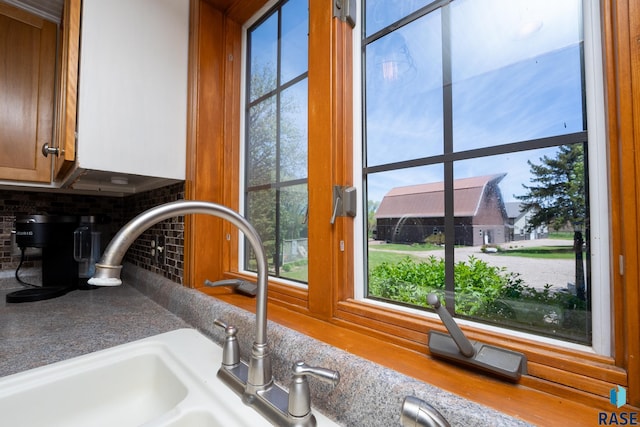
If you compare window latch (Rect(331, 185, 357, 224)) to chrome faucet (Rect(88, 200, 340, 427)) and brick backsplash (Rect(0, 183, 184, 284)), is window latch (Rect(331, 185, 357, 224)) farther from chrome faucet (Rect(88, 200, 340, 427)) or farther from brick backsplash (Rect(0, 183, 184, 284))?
brick backsplash (Rect(0, 183, 184, 284))

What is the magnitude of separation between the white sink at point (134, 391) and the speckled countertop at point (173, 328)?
0.07 meters

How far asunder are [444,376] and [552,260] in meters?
0.29

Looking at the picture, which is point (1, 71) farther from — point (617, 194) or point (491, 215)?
point (617, 194)

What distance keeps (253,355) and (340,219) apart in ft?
1.27

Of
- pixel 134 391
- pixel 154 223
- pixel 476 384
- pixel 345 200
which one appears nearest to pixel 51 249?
pixel 134 391

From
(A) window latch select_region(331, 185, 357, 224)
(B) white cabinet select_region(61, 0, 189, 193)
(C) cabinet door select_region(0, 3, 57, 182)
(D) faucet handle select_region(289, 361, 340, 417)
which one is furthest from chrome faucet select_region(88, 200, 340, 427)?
(C) cabinet door select_region(0, 3, 57, 182)

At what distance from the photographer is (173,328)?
976 millimetres

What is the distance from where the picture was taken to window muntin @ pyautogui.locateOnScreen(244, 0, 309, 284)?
98 centimetres

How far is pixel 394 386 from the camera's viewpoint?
0.45m

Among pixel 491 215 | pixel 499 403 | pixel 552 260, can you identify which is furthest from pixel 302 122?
pixel 499 403

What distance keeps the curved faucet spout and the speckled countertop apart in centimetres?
11

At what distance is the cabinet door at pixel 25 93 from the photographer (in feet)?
4.22

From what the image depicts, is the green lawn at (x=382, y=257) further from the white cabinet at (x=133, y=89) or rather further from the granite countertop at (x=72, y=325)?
the white cabinet at (x=133, y=89)

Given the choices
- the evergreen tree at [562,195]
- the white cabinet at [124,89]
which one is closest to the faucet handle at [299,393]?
the evergreen tree at [562,195]
